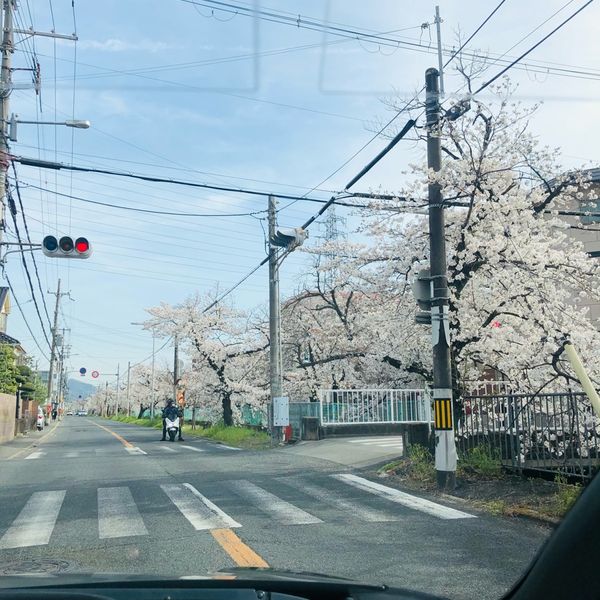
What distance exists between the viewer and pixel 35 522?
7.94m

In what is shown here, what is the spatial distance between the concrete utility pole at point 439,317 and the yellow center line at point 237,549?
14.8ft

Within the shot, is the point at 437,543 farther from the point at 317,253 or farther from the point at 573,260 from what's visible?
the point at 317,253

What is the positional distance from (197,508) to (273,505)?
3.54 feet

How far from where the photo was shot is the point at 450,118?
40.7ft

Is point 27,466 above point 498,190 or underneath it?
underneath

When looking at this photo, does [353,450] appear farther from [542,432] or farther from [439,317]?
[542,432]

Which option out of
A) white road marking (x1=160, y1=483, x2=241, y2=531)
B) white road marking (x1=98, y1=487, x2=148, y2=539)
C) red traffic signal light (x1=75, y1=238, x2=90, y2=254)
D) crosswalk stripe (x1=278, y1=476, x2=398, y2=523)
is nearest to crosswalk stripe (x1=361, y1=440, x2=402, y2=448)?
crosswalk stripe (x1=278, y1=476, x2=398, y2=523)

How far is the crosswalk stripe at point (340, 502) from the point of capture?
320 inches

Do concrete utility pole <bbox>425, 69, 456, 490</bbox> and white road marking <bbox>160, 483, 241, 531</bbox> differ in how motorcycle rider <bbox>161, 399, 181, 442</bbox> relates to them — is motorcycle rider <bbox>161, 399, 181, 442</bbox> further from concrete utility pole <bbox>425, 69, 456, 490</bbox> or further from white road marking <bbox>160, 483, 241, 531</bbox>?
concrete utility pole <bbox>425, 69, 456, 490</bbox>

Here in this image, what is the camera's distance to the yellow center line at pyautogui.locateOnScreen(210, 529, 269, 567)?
19.0 ft

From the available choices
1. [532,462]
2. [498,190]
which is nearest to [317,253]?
[498,190]

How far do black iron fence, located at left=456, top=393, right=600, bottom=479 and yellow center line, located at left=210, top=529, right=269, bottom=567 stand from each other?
4.79 meters

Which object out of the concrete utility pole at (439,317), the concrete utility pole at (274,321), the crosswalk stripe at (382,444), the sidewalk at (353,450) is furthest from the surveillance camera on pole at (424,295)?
the concrete utility pole at (274,321)

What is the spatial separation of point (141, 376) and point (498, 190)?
78119 millimetres
